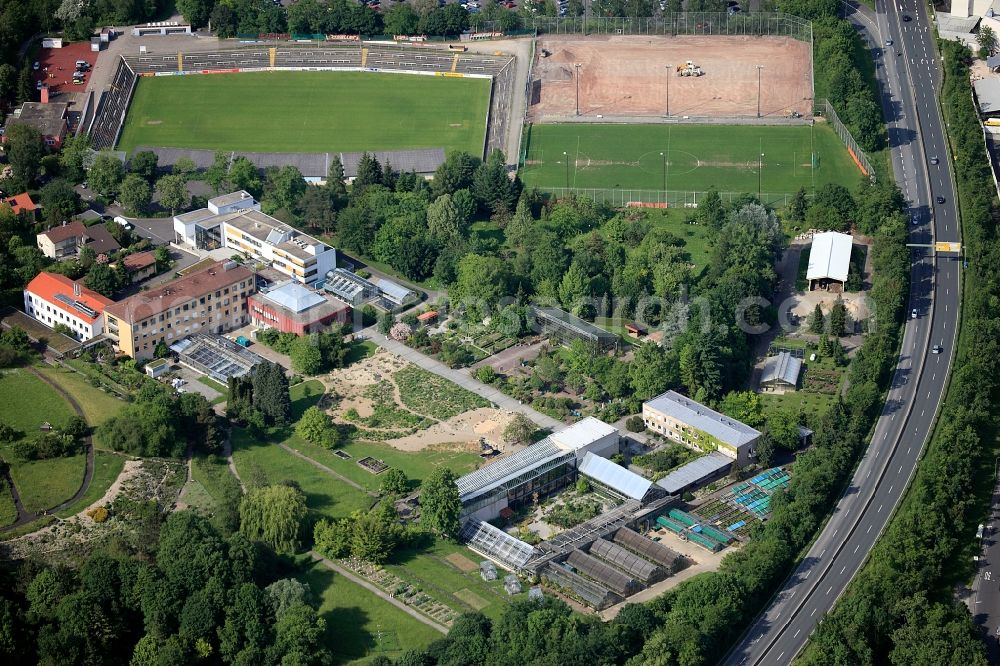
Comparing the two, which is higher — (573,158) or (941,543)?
(573,158)

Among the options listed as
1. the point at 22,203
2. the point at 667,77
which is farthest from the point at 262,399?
the point at 667,77

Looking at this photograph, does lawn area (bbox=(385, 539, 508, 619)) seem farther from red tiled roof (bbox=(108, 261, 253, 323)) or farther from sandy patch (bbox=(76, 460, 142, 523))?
red tiled roof (bbox=(108, 261, 253, 323))

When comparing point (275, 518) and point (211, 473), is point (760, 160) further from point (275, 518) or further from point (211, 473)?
point (275, 518)

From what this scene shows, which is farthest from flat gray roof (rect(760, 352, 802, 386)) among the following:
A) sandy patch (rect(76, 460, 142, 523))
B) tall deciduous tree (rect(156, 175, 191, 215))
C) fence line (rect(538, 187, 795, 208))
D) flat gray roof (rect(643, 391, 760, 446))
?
tall deciduous tree (rect(156, 175, 191, 215))

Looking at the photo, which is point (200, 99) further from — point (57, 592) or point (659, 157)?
point (57, 592)

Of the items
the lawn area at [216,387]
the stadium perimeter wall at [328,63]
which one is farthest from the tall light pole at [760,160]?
the lawn area at [216,387]

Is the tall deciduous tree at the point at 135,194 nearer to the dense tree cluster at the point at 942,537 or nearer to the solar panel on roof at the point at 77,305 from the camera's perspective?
the solar panel on roof at the point at 77,305

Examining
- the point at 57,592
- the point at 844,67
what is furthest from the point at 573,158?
the point at 57,592
